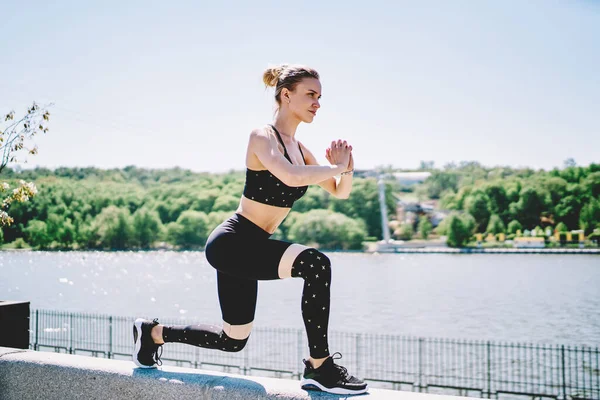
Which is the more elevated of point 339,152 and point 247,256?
point 339,152

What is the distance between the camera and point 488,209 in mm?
161125

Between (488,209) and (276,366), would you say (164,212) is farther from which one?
(276,366)

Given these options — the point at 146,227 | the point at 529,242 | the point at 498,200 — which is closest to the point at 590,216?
the point at 529,242

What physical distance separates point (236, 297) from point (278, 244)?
440 millimetres

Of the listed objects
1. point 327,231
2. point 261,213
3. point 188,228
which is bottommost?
point 327,231

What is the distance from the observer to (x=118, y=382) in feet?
13.0

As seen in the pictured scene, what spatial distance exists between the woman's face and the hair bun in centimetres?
16

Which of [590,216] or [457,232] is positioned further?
[457,232]

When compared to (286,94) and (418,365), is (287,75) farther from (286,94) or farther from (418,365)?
(418,365)

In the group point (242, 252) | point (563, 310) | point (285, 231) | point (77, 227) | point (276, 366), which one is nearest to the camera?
point (242, 252)

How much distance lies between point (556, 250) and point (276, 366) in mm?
133784

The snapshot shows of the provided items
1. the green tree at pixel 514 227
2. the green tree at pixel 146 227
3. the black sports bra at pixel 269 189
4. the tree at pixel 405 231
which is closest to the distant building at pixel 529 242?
the green tree at pixel 514 227

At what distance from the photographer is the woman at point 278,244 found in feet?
12.0

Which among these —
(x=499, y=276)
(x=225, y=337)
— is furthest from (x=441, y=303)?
(x=225, y=337)
